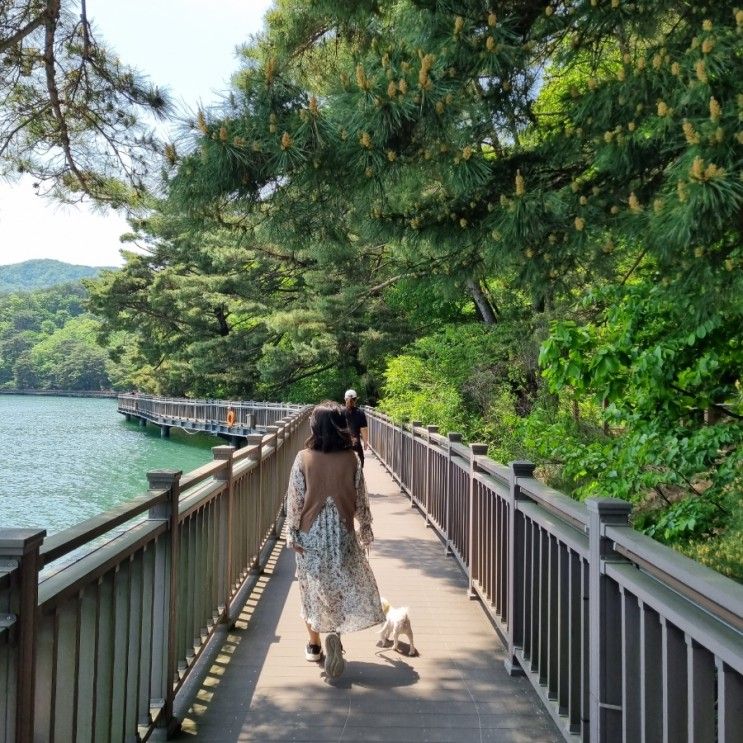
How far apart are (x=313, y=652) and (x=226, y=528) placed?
93 cm

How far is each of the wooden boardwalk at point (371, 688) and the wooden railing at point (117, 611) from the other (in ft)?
0.87

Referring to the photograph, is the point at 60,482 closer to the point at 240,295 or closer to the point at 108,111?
the point at 240,295

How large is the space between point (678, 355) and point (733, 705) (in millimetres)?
5291

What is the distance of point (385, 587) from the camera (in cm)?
652

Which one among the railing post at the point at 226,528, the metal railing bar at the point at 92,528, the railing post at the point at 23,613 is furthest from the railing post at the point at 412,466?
the railing post at the point at 23,613

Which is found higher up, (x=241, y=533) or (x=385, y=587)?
(x=241, y=533)

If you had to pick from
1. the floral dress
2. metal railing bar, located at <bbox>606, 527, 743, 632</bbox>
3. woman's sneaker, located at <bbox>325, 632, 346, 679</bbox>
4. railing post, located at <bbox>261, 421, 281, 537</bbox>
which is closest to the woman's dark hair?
the floral dress

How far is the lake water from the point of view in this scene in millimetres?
18997

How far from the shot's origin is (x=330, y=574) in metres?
4.40

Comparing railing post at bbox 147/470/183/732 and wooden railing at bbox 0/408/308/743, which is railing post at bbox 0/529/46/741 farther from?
railing post at bbox 147/470/183/732

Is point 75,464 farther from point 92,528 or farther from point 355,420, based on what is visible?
point 92,528

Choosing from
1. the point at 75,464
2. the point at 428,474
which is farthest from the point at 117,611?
the point at 75,464

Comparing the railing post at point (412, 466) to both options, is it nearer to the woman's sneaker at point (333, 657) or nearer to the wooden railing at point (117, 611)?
the wooden railing at point (117, 611)

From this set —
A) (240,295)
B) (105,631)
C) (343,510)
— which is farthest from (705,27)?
(240,295)
